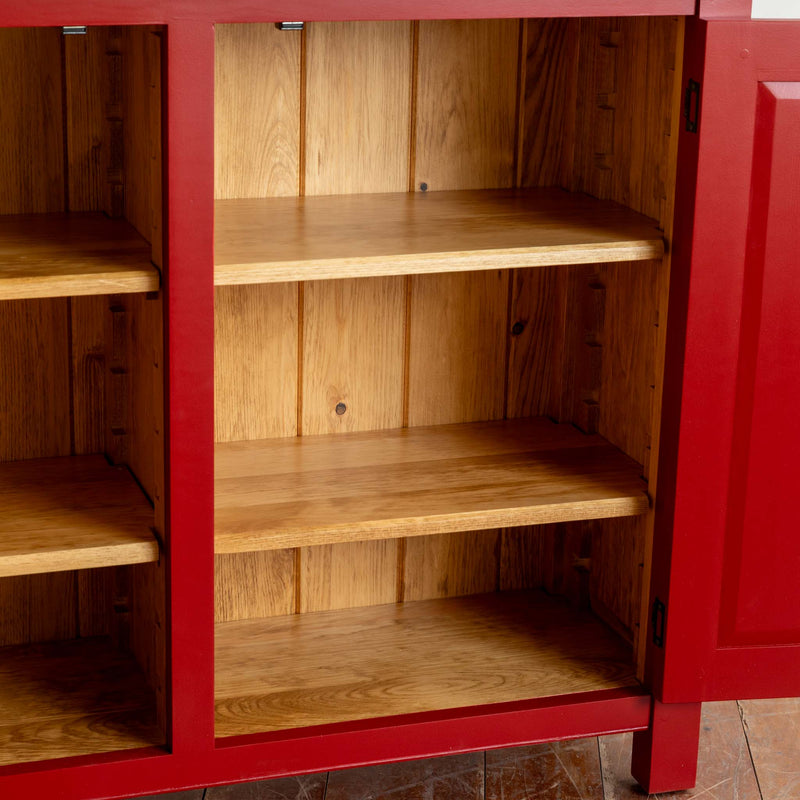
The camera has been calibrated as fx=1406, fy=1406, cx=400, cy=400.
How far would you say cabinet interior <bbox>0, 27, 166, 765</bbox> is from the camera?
2.02 meters

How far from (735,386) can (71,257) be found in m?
1.02

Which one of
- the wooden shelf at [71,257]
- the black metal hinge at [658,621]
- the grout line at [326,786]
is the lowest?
the grout line at [326,786]

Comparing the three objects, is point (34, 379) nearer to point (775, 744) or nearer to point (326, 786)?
point (326, 786)

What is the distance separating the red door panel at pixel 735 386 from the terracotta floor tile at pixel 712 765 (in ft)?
0.75

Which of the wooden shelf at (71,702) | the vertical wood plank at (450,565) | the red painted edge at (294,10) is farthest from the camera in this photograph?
the vertical wood plank at (450,565)

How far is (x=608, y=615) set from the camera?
2580 mm

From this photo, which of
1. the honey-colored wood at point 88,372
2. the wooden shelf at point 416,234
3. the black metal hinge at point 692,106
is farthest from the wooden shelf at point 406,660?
the black metal hinge at point 692,106

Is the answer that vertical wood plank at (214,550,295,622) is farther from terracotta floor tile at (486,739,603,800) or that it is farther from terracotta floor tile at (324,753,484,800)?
terracotta floor tile at (486,739,603,800)

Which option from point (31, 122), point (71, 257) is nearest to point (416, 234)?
point (71, 257)

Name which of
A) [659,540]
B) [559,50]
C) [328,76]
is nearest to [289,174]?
[328,76]

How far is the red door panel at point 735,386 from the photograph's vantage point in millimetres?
2045

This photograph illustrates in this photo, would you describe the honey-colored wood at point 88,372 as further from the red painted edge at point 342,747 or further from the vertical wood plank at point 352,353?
the red painted edge at point 342,747

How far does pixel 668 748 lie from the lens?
2.40m

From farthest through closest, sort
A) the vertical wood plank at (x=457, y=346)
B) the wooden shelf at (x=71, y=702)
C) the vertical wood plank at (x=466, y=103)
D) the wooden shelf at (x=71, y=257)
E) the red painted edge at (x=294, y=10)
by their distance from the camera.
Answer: the vertical wood plank at (x=457, y=346), the vertical wood plank at (x=466, y=103), the wooden shelf at (x=71, y=702), the wooden shelf at (x=71, y=257), the red painted edge at (x=294, y=10)
